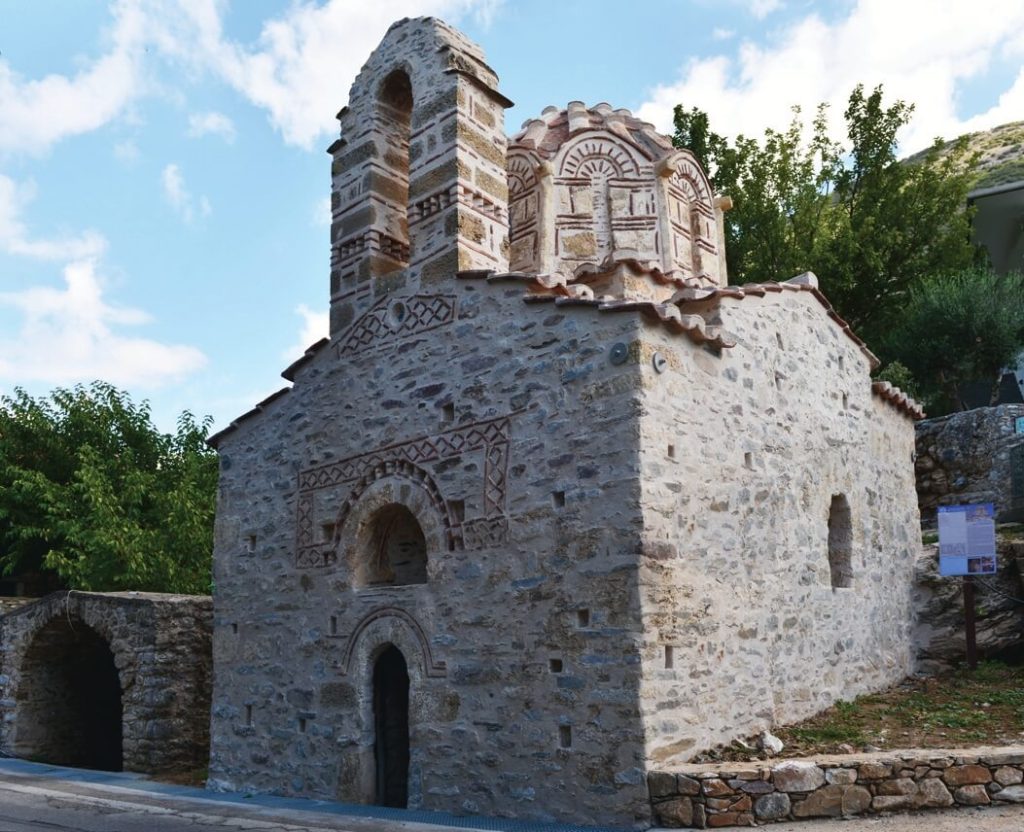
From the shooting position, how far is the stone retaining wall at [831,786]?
18.6 feet

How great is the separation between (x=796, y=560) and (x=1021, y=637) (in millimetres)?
3217

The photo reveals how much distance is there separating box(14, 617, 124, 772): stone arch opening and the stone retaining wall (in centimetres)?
848

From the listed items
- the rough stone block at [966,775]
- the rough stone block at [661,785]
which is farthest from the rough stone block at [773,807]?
the rough stone block at [966,775]

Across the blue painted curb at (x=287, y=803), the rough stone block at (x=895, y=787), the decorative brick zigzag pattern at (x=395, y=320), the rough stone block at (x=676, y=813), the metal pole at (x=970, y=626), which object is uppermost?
the decorative brick zigzag pattern at (x=395, y=320)

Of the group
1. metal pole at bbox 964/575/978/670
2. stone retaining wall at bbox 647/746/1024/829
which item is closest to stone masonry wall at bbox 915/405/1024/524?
metal pole at bbox 964/575/978/670

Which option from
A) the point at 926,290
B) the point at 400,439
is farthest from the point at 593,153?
the point at 926,290

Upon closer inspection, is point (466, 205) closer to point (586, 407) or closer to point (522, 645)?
point (586, 407)

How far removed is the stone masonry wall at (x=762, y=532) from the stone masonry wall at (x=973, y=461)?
2803 mm

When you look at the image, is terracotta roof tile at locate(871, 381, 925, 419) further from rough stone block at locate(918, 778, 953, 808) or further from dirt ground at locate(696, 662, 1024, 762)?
rough stone block at locate(918, 778, 953, 808)

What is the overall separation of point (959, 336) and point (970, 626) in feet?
27.1

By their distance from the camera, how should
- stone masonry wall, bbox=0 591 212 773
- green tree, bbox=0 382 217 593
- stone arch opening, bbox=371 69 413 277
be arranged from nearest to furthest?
1. stone arch opening, bbox=371 69 413 277
2. stone masonry wall, bbox=0 591 212 773
3. green tree, bbox=0 382 217 593

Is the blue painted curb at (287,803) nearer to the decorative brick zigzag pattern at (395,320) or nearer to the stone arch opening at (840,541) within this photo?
the decorative brick zigzag pattern at (395,320)

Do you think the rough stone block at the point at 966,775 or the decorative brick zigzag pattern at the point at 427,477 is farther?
the decorative brick zigzag pattern at the point at 427,477

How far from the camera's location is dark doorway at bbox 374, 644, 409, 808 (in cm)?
773
